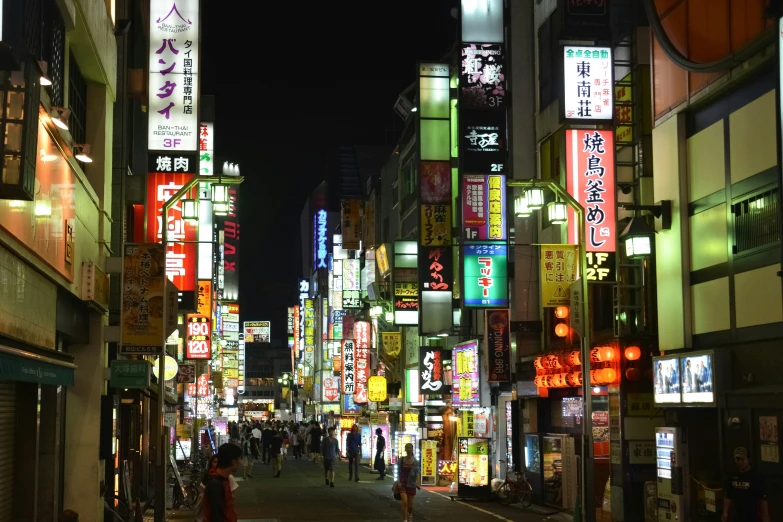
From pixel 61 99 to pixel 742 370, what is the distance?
12510mm

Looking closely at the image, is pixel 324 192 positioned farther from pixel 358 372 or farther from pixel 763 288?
pixel 763 288

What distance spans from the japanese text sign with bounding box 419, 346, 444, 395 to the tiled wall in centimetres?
2461

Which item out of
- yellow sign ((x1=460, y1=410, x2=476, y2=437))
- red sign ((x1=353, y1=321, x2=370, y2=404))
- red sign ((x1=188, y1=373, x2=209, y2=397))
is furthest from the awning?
red sign ((x1=188, y1=373, x2=209, y2=397))

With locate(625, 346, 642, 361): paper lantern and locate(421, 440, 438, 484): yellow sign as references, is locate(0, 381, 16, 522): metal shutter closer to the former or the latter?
locate(625, 346, 642, 361): paper lantern

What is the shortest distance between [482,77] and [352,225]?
32.5 m

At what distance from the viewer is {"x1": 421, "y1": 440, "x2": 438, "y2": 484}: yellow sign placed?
36.9 metres

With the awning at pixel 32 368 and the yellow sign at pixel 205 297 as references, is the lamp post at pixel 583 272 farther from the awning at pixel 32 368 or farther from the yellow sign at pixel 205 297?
the yellow sign at pixel 205 297

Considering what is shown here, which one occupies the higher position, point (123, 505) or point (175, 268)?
point (175, 268)

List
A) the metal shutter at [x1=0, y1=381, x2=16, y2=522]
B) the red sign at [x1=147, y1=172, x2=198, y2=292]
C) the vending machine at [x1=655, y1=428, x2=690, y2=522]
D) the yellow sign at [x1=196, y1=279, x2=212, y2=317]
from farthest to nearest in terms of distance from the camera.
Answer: the yellow sign at [x1=196, y1=279, x2=212, y2=317] → the red sign at [x1=147, y1=172, x2=198, y2=292] → the vending machine at [x1=655, y1=428, x2=690, y2=522] → the metal shutter at [x1=0, y1=381, x2=16, y2=522]

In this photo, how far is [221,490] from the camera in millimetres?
10648

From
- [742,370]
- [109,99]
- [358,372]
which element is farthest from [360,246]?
[742,370]

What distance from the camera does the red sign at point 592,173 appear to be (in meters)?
24.2

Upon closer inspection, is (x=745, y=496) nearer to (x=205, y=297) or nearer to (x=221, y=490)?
(x=221, y=490)

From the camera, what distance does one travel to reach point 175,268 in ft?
91.1
